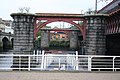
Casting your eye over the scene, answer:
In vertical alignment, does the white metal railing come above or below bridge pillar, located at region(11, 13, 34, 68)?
below

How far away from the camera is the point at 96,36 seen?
3022cm

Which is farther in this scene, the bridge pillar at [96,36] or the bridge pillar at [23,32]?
the bridge pillar at [23,32]

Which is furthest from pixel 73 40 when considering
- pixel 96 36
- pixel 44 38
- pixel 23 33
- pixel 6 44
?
pixel 23 33

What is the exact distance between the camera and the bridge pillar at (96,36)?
2994cm

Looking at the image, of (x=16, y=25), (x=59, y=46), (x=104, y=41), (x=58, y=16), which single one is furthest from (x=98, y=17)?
(x=59, y=46)

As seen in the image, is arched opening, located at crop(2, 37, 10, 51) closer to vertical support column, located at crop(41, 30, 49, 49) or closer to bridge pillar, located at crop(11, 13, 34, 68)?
vertical support column, located at crop(41, 30, 49, 49)

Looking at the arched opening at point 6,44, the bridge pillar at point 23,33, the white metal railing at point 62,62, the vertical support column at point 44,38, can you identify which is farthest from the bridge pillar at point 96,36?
the arched opening at point 6,44

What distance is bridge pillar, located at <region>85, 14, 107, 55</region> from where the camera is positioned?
29938mm

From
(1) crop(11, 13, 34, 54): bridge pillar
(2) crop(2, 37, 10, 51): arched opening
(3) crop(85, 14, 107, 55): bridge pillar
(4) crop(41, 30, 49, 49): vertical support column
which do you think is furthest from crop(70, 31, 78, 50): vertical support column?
(1) crop(11, 13, 34, 54): bridge pillar

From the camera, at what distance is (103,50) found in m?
30.0

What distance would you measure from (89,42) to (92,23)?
2.30m

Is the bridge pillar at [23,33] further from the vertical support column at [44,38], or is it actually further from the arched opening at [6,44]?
the arched opening at [6,44]

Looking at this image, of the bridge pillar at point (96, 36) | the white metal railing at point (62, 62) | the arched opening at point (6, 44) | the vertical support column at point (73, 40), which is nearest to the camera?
the white metal railing at point (62, 62)

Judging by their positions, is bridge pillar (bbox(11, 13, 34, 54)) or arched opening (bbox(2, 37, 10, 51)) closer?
bridge pillar (bbox(11, 13, 34, 54))
